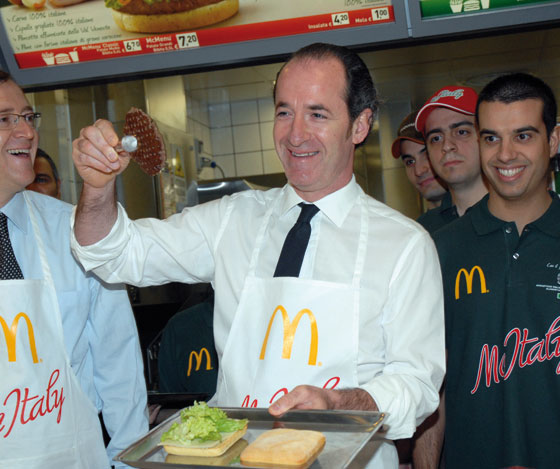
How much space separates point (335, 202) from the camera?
1.55 metres

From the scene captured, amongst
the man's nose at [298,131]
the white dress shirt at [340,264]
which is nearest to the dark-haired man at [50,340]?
the white dress shirt at [340,264]

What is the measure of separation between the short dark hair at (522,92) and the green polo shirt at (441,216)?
0.57m

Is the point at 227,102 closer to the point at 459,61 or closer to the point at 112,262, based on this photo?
the point at 459,61

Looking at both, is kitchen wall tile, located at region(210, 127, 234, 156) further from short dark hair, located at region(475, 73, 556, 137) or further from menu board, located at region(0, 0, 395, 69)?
short dark hair, located at region(475, 73, 556, 137)

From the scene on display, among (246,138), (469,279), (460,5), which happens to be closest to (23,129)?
(469,279)

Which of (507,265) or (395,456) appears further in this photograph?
(507,265)

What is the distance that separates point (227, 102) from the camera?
500cm

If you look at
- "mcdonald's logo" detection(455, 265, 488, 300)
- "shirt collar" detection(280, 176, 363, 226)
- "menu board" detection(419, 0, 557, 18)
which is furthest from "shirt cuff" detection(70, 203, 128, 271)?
"menu board" detection(419, 0, 557, 18)

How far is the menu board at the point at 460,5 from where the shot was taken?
7.25 ft

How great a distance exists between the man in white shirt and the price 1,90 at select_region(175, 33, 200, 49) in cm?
97

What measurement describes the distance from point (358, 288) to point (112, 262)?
52cm

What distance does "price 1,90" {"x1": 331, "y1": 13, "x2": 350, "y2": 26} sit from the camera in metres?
2.30

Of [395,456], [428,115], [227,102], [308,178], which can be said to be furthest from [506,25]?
[227,102]

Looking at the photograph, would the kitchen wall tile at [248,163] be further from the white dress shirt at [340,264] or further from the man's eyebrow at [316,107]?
the man's eyebrow at [316,107]
